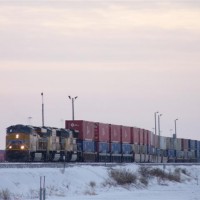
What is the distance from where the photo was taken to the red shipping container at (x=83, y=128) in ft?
220

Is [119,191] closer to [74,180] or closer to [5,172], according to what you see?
[74,180]

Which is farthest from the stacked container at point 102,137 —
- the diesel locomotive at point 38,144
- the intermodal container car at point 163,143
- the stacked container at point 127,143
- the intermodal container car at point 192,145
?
the intermodal container car at point 192,145

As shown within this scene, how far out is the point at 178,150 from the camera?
102m

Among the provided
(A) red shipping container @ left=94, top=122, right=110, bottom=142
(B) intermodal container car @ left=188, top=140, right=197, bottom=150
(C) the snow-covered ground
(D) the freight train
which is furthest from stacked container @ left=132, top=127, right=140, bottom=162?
(B) intermodal container car @ left=188, top=140, right=197, bottom=150

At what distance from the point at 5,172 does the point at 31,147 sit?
16222 millimetres

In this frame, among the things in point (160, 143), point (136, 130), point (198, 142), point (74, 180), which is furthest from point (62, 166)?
point (198, 142)

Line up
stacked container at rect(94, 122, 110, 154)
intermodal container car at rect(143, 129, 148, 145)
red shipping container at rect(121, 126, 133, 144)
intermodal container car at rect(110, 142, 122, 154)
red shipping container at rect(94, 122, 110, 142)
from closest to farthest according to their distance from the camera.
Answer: stacked container at rect(94, 122, 110, 154), red shipping container at rect(94, 122, 110, 142), intermodal container car at rect(110, 142, 122, 154), red shipping container at rect(121, 126, 133, 144), intermodal container car at rect(143, 129, 148, 145)

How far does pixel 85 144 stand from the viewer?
2633 inches

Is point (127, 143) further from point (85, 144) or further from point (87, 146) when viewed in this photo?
point (85, 144)

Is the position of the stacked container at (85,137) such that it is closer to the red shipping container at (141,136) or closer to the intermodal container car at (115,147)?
the intermodal container car at (115,147)

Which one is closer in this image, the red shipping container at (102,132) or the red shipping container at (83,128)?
the red shipping container at (83,128)

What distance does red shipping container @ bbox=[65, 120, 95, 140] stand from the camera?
67000mm

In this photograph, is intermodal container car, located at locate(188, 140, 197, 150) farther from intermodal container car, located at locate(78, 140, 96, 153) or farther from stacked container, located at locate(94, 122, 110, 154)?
intermodal container car, located at locate(78, 140, 96, 153)

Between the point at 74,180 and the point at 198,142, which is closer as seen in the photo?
the point at 74,180
